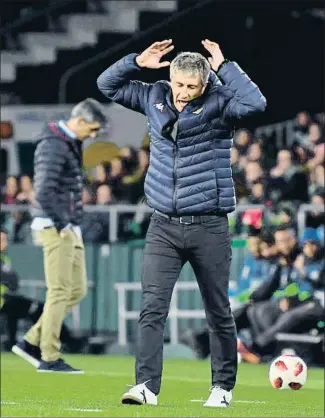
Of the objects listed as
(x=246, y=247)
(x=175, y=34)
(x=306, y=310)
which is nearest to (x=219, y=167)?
(x=306, y=310)

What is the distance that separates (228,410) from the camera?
31.1 ft

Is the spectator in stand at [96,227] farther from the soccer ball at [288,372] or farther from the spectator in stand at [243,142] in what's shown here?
the soccer ball at [288,372]

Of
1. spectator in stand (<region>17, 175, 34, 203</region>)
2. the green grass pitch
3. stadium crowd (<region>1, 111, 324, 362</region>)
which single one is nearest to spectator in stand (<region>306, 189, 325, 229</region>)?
stadium crowd (<region>1, 111, 324, 362</region>)

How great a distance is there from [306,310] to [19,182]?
835 cm

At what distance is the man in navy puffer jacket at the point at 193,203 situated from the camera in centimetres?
963

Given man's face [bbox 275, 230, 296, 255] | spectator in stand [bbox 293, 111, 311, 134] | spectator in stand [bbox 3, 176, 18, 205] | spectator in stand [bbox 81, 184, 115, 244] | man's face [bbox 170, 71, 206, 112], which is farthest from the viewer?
spectator in stand [bbox 293, 111, 311, 134]

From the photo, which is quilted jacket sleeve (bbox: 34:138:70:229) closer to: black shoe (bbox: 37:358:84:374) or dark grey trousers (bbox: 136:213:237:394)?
black shoe (bbox: 37:358:84:374)

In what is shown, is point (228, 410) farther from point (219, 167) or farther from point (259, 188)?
point (259, 188)

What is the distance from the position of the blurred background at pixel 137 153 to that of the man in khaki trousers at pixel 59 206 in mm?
3046

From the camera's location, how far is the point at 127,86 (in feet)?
32.9

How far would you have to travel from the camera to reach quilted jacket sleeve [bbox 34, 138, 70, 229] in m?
13.8

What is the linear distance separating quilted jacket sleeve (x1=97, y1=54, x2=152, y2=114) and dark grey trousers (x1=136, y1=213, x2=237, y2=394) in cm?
75

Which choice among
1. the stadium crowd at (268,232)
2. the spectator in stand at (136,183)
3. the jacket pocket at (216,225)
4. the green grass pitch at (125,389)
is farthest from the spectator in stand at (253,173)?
the jacket pocket at (216,225)

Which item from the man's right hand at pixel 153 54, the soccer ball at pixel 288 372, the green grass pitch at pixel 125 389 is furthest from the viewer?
the soccer ball at pixel 288 372
